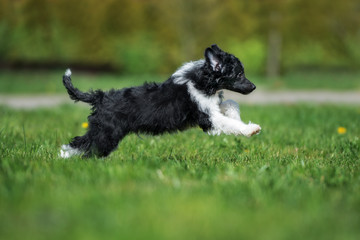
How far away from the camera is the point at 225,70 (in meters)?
4.23

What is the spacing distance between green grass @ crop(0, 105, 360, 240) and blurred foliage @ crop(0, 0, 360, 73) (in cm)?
1767

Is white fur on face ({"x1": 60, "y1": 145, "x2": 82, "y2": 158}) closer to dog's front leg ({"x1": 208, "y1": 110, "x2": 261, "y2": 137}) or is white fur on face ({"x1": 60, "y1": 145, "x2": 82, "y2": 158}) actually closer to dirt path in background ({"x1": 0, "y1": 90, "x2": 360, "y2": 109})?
dog's front leg ({"x1": 208, "y1": 110, "x2": 261, "y2": 137})

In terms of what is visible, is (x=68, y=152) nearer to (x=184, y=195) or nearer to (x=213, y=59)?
(x=213, y=59)

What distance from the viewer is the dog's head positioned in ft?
13.6

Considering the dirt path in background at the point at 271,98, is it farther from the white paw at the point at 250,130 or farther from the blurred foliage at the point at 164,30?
the blurred foliage at the point at 164,30

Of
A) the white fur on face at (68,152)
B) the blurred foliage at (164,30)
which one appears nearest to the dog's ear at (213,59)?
the white fur on face at (68,152)

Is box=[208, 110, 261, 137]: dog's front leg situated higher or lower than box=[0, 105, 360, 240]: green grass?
higher

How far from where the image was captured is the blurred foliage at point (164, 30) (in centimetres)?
2128

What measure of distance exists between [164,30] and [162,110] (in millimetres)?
20352

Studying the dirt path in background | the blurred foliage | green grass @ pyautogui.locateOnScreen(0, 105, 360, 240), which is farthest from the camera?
the blurred foliage

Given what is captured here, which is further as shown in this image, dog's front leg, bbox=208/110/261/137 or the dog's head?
the dog's head

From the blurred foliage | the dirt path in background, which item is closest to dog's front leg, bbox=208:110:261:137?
→ the dirt path in background

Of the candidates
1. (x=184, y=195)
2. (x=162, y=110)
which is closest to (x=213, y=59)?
(x=162, y=110)

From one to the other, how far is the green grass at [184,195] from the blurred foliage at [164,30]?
17.7 metres
